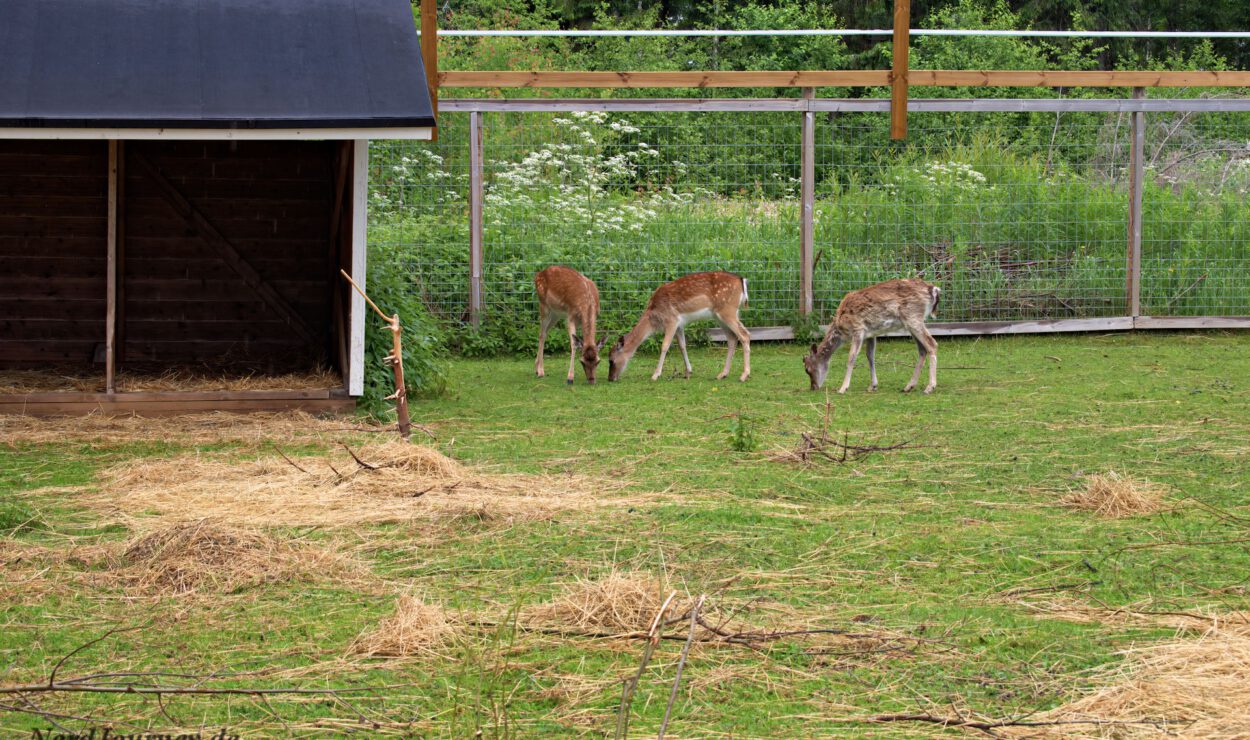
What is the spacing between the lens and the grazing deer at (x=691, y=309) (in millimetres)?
13555

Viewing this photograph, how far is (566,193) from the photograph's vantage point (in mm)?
15562

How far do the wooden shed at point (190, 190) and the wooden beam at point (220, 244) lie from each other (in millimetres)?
19

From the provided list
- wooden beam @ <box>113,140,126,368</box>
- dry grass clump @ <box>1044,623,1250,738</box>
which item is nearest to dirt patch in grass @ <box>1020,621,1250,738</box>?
dry grass clump @ <box>1044,623,1250,738</box>

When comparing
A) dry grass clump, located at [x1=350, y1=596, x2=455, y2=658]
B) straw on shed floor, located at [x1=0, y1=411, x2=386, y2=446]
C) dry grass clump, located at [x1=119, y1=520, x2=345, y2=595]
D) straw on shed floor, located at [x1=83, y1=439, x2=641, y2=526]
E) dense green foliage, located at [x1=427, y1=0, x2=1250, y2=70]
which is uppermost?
dense green foliage, located at [x1=427, y1=0, x2=1250, y2=70]

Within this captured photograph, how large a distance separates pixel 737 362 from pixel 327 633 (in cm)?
975

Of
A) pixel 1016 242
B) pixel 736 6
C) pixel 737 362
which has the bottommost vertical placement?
pixel 737 362

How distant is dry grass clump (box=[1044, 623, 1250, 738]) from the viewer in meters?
4.20

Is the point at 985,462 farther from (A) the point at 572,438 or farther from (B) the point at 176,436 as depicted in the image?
(B) the point at 176,436

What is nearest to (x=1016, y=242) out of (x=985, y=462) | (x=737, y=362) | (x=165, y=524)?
(x=737, y=362)

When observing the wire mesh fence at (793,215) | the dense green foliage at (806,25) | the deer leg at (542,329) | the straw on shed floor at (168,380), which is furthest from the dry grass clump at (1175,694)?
the dense green foliage at (806,25)

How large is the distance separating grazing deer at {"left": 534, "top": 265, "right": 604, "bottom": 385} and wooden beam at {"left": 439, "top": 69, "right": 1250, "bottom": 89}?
97.0 inches

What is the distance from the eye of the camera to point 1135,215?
52.4ft

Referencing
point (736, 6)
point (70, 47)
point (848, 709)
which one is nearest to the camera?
point (848, 709)

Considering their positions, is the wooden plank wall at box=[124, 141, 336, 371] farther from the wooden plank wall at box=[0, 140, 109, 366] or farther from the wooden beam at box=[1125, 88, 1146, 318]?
the wooden beam at box=[1125, 88, 1146, 318]
